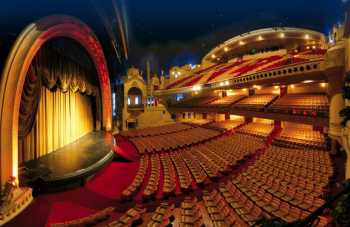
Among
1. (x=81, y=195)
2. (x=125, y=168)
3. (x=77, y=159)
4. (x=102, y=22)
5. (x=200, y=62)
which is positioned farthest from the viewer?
(x=200, y=62)

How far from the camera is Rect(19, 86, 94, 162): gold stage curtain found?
7.72 meters

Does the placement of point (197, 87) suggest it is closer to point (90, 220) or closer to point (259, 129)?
point (259, 129)

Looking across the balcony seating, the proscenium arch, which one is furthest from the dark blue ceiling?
the balcony seating

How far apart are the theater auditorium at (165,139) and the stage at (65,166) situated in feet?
0.15

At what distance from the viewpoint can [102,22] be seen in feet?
36.1

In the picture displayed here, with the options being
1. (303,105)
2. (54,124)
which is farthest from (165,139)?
(303,105)

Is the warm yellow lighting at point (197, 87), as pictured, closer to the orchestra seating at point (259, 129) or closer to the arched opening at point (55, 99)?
the orchestra seating at point (259, 129)

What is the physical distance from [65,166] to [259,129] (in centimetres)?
1257

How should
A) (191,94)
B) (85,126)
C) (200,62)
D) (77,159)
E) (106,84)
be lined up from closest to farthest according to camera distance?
(77,159), (85,126), (106,84), (191,94), (200,62)

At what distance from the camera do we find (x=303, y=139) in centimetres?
1028

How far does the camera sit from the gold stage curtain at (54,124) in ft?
25.3

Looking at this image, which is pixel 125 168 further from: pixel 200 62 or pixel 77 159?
pixel 200 62

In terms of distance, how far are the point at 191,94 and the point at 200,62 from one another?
6276 millimetres

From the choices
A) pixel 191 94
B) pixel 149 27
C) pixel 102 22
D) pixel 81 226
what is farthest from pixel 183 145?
pixel 191 94
